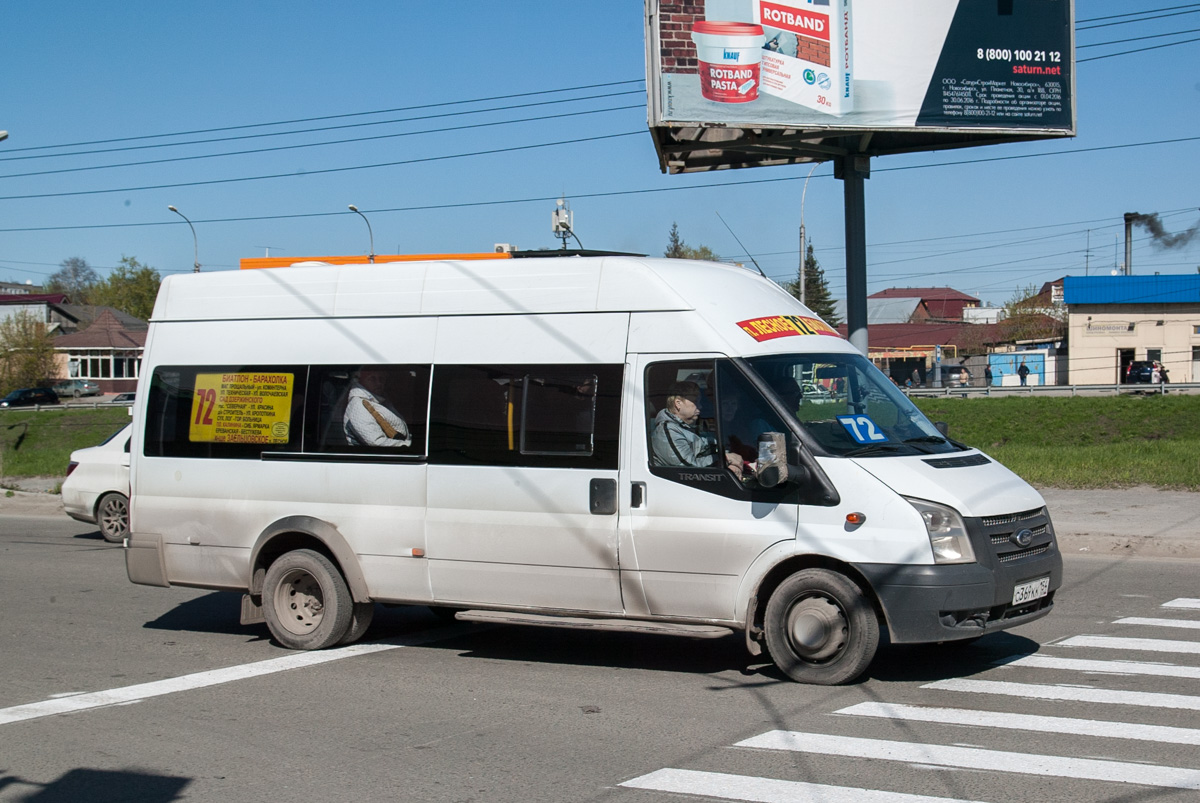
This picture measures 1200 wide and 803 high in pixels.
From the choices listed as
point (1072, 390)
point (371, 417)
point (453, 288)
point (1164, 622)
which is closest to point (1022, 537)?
point (1164, 622)

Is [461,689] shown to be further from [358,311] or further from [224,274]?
[224,274]

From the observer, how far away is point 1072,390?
4394 centimetres

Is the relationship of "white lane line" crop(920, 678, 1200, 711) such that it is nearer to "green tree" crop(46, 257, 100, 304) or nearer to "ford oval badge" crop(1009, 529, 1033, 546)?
"ford oval badge" crop(1009, 529, 1033, 546)

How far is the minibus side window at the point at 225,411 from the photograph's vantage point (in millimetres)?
8461

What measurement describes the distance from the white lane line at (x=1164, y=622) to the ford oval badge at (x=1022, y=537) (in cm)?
247

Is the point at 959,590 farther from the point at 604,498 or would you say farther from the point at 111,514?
the point at 111,514

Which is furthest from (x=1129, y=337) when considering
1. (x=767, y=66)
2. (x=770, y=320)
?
(x=770, y=320)

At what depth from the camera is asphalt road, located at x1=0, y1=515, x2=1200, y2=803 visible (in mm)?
5199

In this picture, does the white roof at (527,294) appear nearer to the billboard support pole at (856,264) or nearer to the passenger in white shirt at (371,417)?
the passenger in white shirt at (371,417)

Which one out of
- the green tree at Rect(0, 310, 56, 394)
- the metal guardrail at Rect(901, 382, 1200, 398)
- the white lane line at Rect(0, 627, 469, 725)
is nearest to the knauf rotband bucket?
the white lane line at Rect(0, 627, 469, 725)

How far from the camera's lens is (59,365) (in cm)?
8044

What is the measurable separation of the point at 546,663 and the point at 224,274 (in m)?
3.98

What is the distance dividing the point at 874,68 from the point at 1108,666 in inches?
514

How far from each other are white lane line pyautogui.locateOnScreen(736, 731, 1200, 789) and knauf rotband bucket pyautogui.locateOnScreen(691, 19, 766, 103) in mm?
14011
